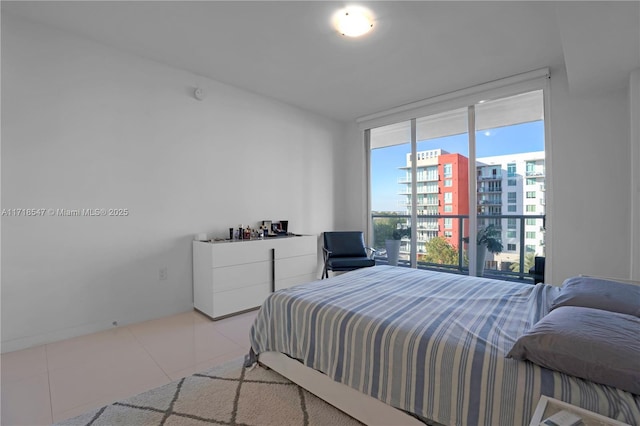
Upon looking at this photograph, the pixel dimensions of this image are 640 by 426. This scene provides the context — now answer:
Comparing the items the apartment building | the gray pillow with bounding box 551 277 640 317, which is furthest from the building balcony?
the gray pillow with bounding box 551 277 640 317

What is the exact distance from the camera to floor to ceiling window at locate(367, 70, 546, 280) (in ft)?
12.1

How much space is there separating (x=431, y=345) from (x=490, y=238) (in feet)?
10.3

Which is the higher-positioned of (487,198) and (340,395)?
(487,198)

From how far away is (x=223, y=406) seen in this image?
1729 millimetres

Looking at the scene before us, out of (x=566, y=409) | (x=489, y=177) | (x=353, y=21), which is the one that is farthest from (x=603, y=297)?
(x=489, y=177)

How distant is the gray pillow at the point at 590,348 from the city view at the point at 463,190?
277 cm

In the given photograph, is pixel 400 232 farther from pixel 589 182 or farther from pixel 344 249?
pixel 589 182

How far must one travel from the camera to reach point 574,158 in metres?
3.22

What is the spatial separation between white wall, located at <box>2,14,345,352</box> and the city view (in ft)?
7.06

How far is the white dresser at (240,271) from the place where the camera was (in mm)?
3180

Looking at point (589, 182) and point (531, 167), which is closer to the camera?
point (589, 182)

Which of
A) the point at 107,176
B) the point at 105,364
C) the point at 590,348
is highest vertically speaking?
the point at 107,176

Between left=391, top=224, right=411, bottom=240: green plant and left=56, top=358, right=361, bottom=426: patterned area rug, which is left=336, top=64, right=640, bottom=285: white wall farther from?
left=56, top=358, right=361, bottom=426: patterned area rug

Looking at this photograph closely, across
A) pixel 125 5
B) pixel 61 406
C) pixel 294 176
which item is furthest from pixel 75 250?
pixel 294 176
